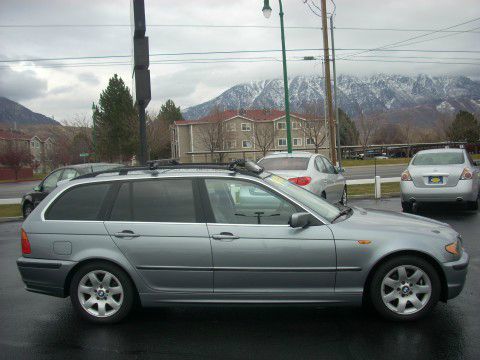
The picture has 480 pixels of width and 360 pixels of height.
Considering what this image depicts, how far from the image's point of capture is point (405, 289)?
177 inches

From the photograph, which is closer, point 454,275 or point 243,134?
point 454,275

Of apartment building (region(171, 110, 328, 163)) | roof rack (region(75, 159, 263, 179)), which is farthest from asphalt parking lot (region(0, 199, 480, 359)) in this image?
apartment building (region(171, 110, 328, 163))

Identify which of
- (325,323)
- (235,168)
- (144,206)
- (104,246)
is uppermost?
(235,168)

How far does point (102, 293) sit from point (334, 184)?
752cm

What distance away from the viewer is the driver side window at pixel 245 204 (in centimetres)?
465

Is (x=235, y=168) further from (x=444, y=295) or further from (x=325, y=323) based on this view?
(x=444, y=295)

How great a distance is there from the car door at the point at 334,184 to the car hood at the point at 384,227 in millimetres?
6013

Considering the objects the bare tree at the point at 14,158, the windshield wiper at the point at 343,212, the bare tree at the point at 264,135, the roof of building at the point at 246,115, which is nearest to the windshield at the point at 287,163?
the windshield wiper at the point at 343,212

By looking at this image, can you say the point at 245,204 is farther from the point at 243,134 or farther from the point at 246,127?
the point at 243,134

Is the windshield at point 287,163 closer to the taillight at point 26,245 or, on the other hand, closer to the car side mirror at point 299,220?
the car side mirror at point 299,220

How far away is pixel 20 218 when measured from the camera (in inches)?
570

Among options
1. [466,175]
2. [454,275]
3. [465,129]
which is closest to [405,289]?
[454,275]

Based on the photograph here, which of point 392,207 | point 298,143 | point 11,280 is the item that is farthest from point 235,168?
point 298,143

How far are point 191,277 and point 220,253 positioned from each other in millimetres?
378
